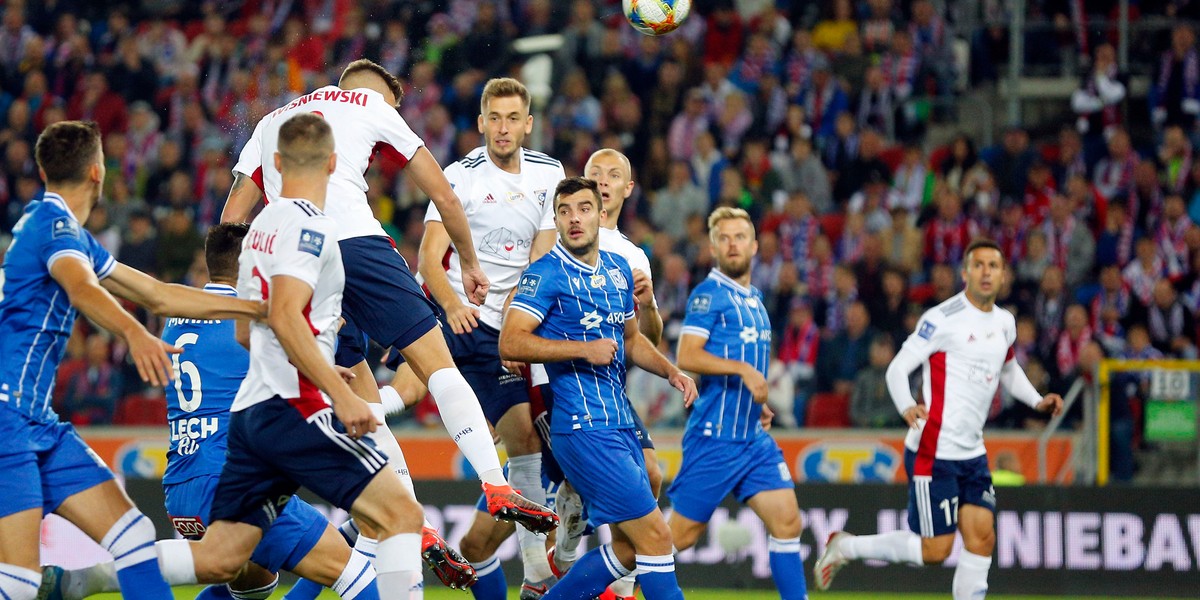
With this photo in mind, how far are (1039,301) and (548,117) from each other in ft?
20.8

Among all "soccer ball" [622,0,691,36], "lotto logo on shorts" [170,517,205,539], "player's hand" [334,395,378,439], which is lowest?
"lotto logo on shorts" [170,517,205,539]

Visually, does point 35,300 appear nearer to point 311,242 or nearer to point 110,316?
point 110,316

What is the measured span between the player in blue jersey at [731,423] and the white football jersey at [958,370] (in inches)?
48.2

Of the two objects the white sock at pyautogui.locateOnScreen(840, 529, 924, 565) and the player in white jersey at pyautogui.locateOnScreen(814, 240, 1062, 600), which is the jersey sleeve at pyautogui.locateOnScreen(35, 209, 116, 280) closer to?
the player in white jersey at pyautogui.locateOnScreen(814, 240, 1062, 600)

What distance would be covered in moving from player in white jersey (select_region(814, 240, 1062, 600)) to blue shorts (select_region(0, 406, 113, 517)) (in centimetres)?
517

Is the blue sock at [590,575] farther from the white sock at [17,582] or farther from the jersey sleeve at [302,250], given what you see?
the white sock at [17,582]

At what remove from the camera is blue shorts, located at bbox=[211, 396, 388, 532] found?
5705 mm

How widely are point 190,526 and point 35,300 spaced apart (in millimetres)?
1289

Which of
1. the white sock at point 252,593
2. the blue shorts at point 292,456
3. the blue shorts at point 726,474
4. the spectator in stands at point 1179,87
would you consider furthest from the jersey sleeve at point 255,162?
the spectator in stands at point 1179,87

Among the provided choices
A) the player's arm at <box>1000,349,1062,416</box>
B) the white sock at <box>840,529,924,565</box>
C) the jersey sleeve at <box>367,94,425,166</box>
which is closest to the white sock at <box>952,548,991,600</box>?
the white sock at <box>840,529,924,565</box>

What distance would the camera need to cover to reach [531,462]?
26.0 ft

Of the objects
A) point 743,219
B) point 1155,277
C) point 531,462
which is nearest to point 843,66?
point 1155,277

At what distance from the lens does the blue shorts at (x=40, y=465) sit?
5.71 metres

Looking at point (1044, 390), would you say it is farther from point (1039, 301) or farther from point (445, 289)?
point (445, 289)
